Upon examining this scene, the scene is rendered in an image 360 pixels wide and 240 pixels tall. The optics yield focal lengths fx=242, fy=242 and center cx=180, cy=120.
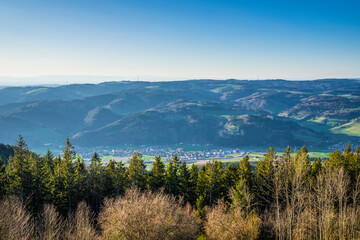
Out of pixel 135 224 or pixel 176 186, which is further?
pixel 176 186

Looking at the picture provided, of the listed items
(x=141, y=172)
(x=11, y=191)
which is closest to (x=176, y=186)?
(x=141, y=172)

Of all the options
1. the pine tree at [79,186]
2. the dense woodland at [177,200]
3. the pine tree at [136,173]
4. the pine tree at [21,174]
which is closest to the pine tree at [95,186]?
the dense woodland at [177,200]

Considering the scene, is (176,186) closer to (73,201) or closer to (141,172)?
(141,172)

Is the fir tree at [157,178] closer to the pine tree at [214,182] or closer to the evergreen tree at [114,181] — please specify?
the evergreen tree at [114,181]

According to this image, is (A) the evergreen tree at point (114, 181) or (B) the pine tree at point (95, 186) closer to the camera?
(B) the pine tree at point (95, 186)

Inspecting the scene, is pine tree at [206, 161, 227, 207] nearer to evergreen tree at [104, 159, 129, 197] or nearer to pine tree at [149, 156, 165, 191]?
pine tree at [149, 156, 165, 191]

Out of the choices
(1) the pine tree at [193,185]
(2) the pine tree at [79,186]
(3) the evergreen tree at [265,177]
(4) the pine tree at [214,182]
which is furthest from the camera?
(1) the pine tree at [193,185]

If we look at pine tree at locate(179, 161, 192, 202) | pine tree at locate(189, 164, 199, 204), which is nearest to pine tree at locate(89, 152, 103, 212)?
pine tree at locate(179, 161, 192, 202)

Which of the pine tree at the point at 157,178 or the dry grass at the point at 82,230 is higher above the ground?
the dry grass at the point at 82,230

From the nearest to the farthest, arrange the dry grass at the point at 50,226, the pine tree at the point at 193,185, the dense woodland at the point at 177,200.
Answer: the dry grass at the point at 50,226
the dense woodland at the point at 177,200
the pine tree at the point at 193,185
